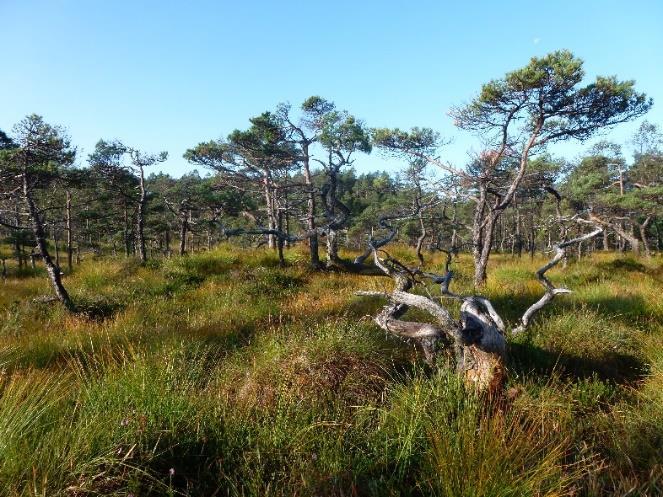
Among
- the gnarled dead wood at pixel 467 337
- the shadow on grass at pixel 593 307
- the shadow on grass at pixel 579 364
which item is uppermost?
the gnarled dead wood at pixel 467 337

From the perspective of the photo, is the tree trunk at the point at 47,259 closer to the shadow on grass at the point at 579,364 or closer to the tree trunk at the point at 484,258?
the shadow on grass at the point at 579,364

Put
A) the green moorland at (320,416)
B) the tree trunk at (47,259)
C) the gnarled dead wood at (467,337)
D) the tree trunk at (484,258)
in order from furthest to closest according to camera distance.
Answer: the tree trunk at (484,258), the tree trunk at (47,259), the gnarled dead wood at (467,337), the green moorland at (320,416)

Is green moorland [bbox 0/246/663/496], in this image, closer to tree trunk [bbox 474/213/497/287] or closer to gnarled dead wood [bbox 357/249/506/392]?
gnarled dead wood [bbox 357/249/506/392]

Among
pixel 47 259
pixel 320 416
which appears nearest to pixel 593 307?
pixel 320 416

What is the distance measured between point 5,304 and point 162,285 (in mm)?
3558

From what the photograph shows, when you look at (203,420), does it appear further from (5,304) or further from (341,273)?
(341,273)

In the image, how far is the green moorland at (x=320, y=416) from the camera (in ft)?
7.38

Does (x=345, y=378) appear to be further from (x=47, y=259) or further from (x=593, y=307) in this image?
(x=47, y=259)

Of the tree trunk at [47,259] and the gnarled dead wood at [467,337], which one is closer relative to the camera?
the gnarled dead wood at [467,337]

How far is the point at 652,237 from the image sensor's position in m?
41.7

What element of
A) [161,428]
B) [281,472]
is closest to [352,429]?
[281,472]

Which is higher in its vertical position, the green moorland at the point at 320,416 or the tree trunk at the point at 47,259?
the tree trunk at the point at 47,259

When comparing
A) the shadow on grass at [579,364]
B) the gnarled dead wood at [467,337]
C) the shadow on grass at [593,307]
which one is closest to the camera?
the gnarled dead wood at [467,337]

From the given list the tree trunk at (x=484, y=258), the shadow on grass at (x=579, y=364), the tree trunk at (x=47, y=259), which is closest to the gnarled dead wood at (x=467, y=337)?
the shadow on grass at (x=579, y=364)
